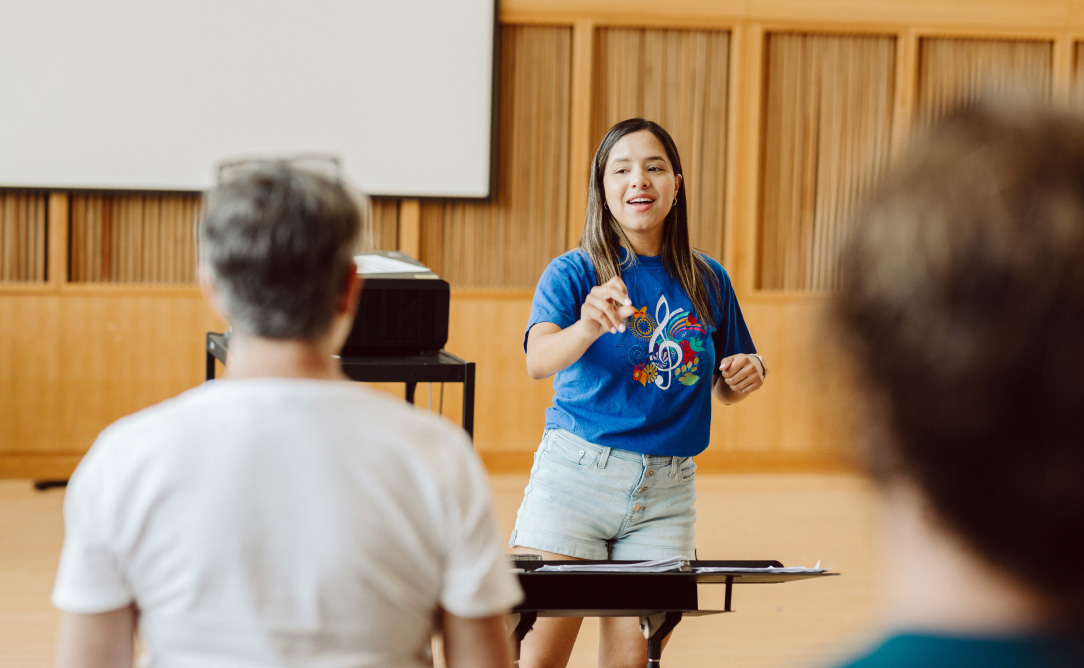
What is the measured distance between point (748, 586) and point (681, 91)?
2.65 metres

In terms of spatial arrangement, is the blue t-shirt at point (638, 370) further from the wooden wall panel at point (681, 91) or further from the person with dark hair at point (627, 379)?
the wooden wall panel at point (681, 91)

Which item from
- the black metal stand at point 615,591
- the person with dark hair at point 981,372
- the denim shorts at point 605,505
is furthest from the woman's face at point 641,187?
the person with dark hair at point 981,372

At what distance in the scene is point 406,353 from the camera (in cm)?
252

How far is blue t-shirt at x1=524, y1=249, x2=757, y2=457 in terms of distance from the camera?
2.02 m

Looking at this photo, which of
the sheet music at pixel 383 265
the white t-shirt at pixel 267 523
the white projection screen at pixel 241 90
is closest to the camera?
the white t-shirt at pixel 267 523

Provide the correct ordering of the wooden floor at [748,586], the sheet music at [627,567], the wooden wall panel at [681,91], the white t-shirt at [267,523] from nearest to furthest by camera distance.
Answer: the white t-shirt at [267,523]
the sheet music at [627,567]
the wooden floor at [748,586]
the wooden wall panel at [681,91]

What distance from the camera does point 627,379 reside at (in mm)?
2041

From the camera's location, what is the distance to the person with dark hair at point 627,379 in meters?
2.01

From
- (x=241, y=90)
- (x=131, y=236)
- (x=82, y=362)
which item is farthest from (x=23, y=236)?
(x=241, y=90)

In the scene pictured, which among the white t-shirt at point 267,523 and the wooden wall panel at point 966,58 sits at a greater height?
the wooden wall panel at point 966,58

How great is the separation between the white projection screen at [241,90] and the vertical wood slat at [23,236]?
3.9 inches

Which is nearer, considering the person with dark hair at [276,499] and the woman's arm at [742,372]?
the person with dark hair at [276,499]

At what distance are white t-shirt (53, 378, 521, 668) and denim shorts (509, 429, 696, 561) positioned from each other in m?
1.01

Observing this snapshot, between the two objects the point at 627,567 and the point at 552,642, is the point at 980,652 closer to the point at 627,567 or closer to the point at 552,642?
the point at 627,567
